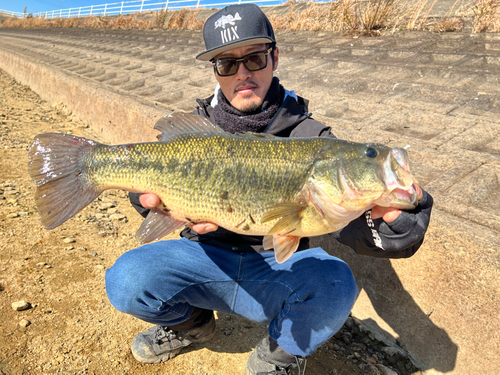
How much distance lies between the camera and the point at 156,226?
7.89 ft

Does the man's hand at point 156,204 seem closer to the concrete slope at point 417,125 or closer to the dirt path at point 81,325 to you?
the dirt path at point 81,325

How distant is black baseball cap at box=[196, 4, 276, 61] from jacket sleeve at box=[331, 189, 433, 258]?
156 cm

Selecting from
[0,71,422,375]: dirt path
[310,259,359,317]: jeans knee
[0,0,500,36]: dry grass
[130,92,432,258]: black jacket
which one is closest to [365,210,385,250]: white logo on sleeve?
[130,92,432,258]: black jacket

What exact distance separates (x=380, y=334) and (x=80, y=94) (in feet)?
29.5

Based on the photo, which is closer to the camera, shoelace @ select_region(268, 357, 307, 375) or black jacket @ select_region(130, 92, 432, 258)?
black jacket @ select_region(130, 92, 432, 258)

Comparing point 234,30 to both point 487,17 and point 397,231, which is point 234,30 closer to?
point 397,231

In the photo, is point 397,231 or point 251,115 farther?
point 251,115

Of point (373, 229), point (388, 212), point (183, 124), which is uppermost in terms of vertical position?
point (183, 124)

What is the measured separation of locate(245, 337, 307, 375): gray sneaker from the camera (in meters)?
2.67

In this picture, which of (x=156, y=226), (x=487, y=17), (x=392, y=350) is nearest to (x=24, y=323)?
(x=156, y=226)

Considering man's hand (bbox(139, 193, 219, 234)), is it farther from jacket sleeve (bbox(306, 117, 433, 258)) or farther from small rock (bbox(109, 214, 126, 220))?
small rock (bbox(109, 214, 126, 220))

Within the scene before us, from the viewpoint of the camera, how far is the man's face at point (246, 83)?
2926mm

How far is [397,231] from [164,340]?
2.02m

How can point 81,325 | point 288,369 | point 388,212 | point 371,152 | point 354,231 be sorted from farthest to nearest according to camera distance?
1. point 81,325
2. point 288,369
3. point 354,231
4. point 388,212
5. point 371,152
